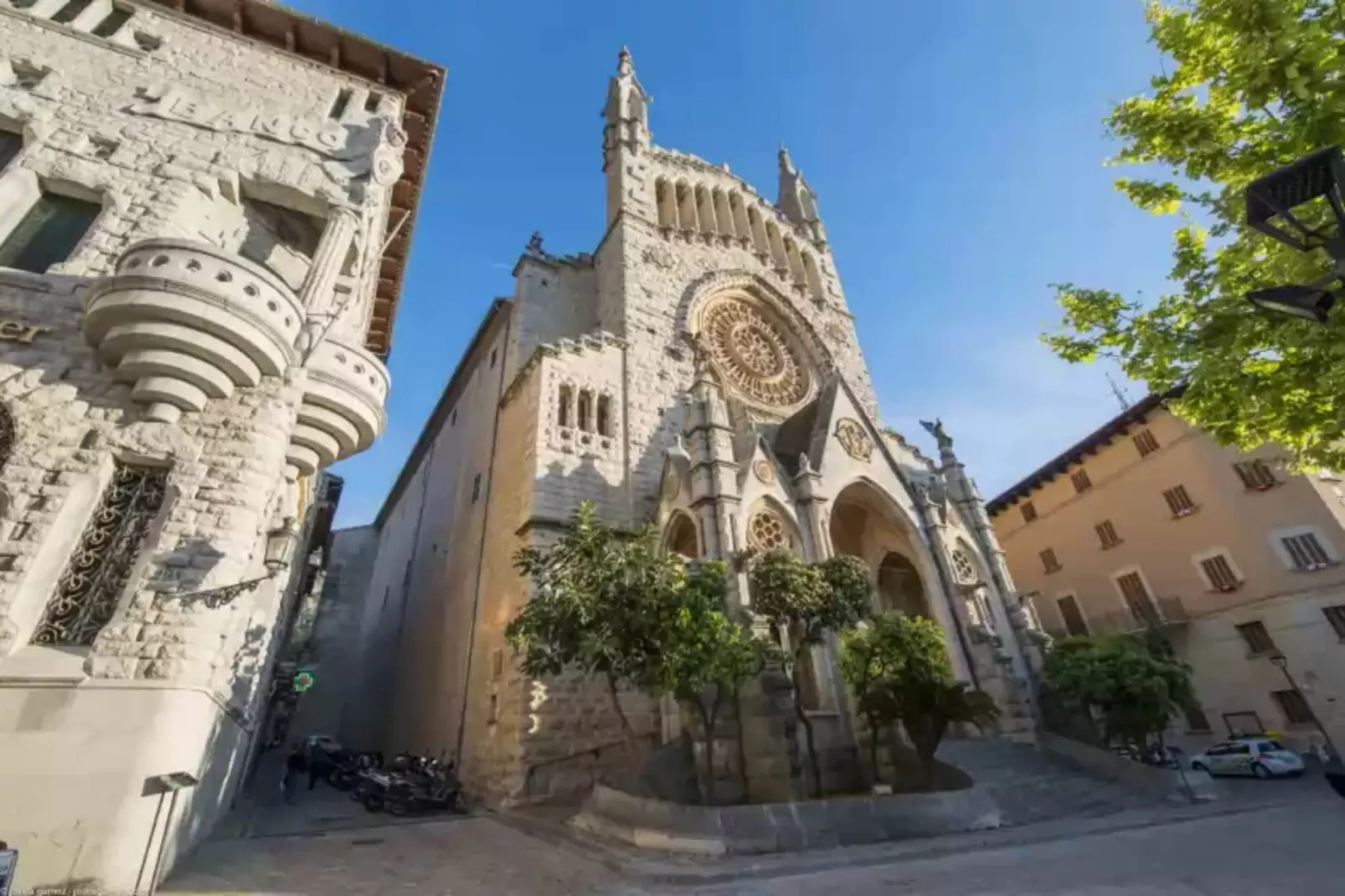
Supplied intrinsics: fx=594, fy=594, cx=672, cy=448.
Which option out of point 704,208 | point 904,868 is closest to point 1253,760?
point 904,868

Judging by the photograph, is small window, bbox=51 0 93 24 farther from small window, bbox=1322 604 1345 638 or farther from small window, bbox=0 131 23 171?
small window, bbox=1322 604 1345 638

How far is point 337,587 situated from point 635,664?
35.4m

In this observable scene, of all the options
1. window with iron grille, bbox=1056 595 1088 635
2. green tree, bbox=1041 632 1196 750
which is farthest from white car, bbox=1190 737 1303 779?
window with iron grille, bbox=1056 595 1088 635

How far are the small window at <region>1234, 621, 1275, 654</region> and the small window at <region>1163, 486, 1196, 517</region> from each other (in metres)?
4.36

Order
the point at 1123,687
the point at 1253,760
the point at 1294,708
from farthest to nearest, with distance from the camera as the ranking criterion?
1. the point at 1294,708
2. the point at 1253,760
3. the point at 1123,687

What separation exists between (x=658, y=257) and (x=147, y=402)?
18605 millimetres

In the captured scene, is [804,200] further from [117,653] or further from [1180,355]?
[117,653]

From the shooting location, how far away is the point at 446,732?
17828 mm

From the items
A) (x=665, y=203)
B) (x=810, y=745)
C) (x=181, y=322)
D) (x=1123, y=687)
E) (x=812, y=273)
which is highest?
(x=665, y=203)

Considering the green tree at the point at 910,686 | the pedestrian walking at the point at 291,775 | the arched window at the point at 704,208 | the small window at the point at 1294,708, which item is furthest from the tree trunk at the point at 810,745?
the arched window at the point at 704,208

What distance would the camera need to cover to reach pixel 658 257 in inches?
939

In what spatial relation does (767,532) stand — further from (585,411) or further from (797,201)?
(797,201)

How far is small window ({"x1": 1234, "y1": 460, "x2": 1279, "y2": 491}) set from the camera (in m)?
21.0

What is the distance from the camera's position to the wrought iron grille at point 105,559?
673 centimetres
